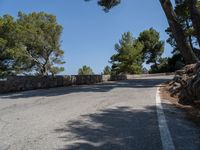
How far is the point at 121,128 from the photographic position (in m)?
6.82

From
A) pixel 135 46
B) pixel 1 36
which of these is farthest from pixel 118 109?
pixel 135 46

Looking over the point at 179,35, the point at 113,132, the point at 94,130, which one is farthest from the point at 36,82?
the point at 113,132

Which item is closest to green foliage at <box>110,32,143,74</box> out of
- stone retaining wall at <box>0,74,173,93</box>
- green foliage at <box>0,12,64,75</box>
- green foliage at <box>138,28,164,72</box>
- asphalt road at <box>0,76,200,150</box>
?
green foliage at <box>138,28,164,72</box>

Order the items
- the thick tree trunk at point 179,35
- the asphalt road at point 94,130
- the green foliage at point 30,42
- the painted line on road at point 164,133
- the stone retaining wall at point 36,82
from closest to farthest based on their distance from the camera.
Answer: the painted line on road at point 164,133 → the asphalt road at point 94,130 → the thick tree trunk at point 179,35 → the stone retaining wall at point 36,82 → the green foliage at point 30,42

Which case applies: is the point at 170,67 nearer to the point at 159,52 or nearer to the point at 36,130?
the point at 159,52

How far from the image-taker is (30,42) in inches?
1694

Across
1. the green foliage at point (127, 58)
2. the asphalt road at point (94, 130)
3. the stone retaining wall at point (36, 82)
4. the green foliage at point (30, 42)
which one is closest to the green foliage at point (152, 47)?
the green foliage at point (127, 58)

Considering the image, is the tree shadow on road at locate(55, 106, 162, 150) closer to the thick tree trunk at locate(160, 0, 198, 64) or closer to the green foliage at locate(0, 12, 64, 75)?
the thick tree trunk at locate(160, 0, 198, 64)

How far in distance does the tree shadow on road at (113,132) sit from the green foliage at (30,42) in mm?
32821

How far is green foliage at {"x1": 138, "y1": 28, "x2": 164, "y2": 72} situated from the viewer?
72.1 metres

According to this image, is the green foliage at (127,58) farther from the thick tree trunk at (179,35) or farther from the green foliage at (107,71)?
the thick tree trunk at (179,35)

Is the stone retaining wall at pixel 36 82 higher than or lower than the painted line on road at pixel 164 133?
higher

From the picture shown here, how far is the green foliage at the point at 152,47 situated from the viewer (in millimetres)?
72125

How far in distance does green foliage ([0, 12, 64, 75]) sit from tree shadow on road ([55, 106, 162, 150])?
108ft
